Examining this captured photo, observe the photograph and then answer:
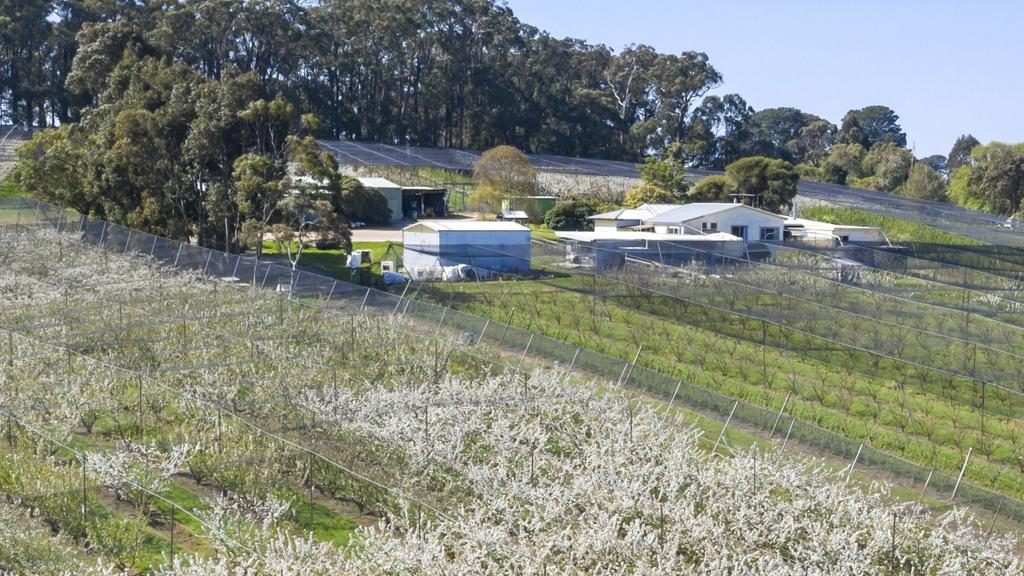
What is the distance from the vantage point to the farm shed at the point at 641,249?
96.1 ft

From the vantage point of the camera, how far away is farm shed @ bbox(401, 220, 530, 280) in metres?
30.1

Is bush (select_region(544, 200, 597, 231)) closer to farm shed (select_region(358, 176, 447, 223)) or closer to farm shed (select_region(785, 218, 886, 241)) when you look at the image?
farm shed (select_region(358, 176, 447, 223))

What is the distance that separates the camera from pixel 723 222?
1689 inches

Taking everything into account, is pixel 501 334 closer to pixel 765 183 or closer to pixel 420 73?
pixel 765 183

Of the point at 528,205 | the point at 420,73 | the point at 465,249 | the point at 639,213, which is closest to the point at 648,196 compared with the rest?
the point at 528,205

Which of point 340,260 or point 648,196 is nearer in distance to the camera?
point 340,260

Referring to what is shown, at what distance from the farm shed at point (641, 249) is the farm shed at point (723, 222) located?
3.17 m

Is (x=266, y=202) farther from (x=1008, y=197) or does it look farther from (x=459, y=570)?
(x=1008, y=197)

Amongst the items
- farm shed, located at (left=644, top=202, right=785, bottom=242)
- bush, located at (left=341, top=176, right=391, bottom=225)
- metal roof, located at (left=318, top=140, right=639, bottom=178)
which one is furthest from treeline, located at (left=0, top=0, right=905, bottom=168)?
farm shed, located at (left=644, top=202, right=785, bottom=242)

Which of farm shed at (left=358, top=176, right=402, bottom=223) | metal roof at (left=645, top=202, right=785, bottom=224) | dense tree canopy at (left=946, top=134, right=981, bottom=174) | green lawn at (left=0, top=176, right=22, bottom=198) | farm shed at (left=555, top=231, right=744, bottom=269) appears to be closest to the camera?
farm shed at (left=555, top=231, right=744, bottom=269)

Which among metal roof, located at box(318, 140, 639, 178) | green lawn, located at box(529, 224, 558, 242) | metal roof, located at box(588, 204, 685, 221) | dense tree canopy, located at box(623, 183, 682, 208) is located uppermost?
metal roof, located at box(318, 140, 639, 178)

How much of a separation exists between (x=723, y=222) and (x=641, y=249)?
12.5 m

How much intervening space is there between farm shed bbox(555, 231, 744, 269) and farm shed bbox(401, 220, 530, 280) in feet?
5.32

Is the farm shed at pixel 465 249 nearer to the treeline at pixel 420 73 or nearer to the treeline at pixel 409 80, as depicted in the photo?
the treeline at pixel 409 80
